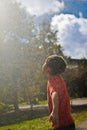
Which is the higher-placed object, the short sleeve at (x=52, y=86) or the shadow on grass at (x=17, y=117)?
the short sleeve at (x=52, y=86)

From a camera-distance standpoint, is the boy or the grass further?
the grass

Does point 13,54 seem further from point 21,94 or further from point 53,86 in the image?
point 53,86

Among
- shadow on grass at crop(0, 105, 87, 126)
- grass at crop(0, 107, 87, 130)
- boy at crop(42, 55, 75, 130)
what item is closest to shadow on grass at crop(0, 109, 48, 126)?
shadow on grass at crop(0, 105, 87, 126)

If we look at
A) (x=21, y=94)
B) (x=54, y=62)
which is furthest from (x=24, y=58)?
(x=54, y=62)

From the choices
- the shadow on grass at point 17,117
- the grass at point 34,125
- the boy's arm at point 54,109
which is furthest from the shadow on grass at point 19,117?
the boy's arm at point 54,109

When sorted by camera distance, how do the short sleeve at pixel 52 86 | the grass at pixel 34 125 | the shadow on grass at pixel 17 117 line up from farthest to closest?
the shadow on grass at pixel 17 117 → the grass at pixel 34 125 → the short sleeve at pixel 52 86

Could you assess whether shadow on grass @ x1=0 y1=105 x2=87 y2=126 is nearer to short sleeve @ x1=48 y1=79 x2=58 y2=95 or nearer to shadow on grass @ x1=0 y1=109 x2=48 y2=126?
shadow on grass @ x1=0 y1=109 x2=48 y2=126

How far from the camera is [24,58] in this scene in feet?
127

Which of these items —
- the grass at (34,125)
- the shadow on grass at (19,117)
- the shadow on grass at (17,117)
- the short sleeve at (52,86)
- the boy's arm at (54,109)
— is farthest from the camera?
the shadow on grass at (19,117)

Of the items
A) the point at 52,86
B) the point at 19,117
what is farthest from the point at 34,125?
the point at 52,86

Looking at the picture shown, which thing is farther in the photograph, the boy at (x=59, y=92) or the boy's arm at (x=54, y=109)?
the boy at (x=59, y=92)

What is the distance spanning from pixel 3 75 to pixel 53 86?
33142 mm

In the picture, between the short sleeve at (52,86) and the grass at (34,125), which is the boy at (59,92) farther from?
the grass at (34,125)

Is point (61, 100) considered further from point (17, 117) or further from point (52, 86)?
point (17, 117)
